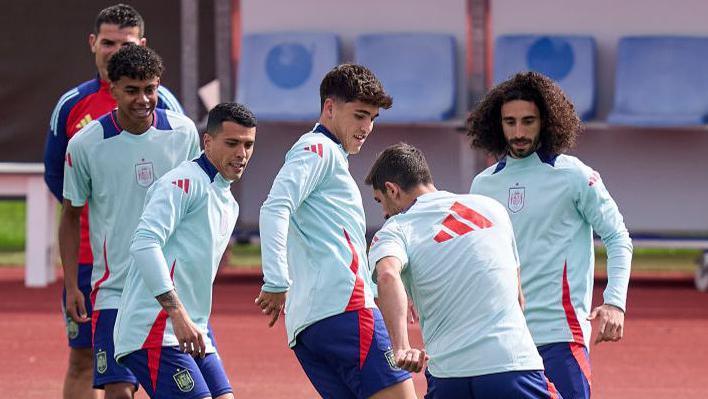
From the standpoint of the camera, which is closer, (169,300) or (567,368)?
(169,300)

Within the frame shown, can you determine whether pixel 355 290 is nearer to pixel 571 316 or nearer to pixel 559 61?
pixel 571 316

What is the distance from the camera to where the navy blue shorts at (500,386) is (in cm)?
547

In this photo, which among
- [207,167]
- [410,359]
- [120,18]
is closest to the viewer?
[410,359]

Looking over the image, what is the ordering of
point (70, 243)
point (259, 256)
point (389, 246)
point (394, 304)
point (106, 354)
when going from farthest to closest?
point (259, 256) → point (70, 243) → point (106, 354) → point (389, 246) → point (394, 304)

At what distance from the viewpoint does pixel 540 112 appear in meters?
6.90

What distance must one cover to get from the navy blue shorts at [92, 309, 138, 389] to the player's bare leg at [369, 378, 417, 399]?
1.40 m

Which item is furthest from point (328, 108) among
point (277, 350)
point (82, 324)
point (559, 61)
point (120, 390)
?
point (559, 61)

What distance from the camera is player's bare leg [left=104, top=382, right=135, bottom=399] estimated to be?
24.1 ft

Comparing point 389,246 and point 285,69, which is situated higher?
point 389,246

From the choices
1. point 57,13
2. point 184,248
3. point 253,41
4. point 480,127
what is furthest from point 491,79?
point 184,248

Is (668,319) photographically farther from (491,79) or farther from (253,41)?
(253,41)

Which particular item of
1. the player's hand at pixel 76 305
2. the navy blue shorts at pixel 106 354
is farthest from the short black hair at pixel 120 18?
the navy blue shorts at pixel 106 354

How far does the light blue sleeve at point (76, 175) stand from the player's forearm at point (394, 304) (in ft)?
8.13

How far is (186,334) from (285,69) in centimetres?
1227
